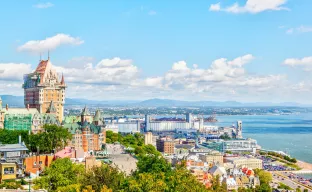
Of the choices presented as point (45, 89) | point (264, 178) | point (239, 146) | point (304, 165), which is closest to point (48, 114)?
point (45, 89)

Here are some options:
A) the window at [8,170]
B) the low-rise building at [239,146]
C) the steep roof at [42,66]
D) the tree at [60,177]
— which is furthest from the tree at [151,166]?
the low-rise building at [239,146]

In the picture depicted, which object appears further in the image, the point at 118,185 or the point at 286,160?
the point at 286,160

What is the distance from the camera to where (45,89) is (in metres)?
89.4

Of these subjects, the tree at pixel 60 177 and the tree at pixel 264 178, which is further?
the tree at pixel 264 178

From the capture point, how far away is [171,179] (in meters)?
48.7

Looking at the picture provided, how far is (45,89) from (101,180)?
51.0 meters

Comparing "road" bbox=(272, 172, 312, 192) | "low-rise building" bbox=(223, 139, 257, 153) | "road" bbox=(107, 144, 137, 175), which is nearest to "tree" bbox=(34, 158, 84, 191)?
"road" bbox=(107, 144, 137, 175)

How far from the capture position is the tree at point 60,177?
4128 cm

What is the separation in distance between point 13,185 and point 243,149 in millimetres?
129559

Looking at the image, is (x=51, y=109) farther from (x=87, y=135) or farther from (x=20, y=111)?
(x=87, y=135)

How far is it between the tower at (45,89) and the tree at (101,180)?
153 ft

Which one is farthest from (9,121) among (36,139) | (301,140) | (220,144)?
(301,140)

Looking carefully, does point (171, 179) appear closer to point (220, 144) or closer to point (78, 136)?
point (78, 136)

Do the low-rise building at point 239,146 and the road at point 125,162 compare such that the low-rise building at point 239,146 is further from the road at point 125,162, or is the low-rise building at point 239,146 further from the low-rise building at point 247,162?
the road at point 125,162
